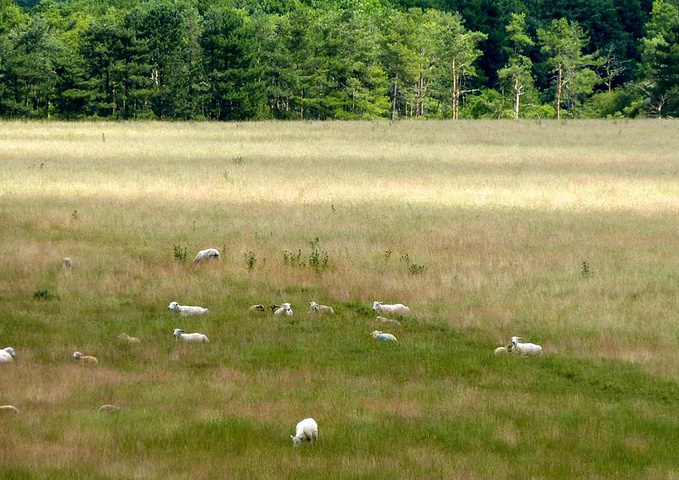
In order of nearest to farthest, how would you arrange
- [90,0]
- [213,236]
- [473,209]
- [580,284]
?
[580,284]
[213,236]
[473,209]
[90,0]

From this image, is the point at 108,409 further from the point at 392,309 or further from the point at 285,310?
the point at 392,309

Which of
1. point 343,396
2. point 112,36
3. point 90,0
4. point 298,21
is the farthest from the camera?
point 90,0

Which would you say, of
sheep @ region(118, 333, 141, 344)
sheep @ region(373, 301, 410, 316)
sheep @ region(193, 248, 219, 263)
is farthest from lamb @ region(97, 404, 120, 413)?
sheep @ region(193, 248, 219, 263)

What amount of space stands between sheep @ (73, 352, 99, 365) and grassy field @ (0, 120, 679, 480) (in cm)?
19

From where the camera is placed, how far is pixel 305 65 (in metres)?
97.2

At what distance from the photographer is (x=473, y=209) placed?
90.1 feet

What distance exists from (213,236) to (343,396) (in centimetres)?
1168

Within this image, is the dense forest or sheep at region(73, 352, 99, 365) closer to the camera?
sheep at region(73, 352, 99, 365)

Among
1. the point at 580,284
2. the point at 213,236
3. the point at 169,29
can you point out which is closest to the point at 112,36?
the point at 169,29

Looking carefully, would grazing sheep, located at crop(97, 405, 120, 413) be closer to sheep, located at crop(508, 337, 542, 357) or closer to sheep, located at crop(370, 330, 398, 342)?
sheep, located at crop(370, 330, 398, 342)

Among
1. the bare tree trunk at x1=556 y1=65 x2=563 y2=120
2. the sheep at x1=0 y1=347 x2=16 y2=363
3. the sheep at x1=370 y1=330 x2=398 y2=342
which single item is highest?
the sheep at x1=0 y1=347 x2=16 y2=363

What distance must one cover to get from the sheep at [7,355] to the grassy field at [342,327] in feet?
0.59

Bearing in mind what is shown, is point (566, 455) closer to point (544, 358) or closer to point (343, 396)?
point (343, 396)

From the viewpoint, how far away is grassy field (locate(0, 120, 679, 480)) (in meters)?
9.23
